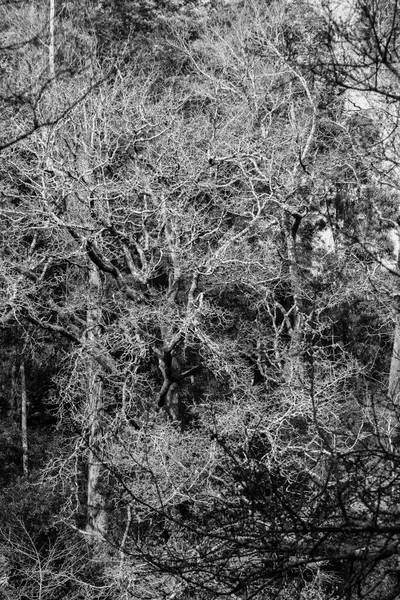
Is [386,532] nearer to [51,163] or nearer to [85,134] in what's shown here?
[51,163]

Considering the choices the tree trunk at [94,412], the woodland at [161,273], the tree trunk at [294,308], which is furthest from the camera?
the tree trunk at [294,308]

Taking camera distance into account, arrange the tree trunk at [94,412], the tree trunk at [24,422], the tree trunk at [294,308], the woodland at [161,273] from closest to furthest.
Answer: the woodland at [161,273], the tree trunk at [94,412], the tree trunk at [294,308], the tree trunk at [24,422]

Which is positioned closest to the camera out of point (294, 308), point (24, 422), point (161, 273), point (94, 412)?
point (94, 412)

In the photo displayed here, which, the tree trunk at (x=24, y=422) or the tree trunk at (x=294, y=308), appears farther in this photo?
the tree trunk at (x=24, y=422)

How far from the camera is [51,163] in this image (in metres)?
12.9

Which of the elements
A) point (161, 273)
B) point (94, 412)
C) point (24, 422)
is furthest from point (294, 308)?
point (24, 422)

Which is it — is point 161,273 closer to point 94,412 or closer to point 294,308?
point 294,308

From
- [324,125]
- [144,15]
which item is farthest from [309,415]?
[144,15]

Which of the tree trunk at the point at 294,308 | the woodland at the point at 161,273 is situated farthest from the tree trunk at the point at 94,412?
the tree trunk at the point at 294,308

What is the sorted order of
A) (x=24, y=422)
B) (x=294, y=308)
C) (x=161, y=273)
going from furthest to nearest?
(x=24, y=422)
(x=294, y=308)
(x=161, y=273)

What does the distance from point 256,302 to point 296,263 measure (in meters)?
1.14

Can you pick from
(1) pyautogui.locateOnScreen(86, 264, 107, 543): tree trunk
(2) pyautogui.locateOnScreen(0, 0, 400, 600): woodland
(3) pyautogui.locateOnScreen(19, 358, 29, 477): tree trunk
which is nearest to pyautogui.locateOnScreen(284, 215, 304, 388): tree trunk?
(2) pyautogui.locateOnScreen(0, 0, 400, 600): woodland

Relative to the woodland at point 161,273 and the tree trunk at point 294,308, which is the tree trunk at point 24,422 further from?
the tree trunk at point 294,308

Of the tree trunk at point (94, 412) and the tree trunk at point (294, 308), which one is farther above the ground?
the tree trunk at point (294, 308)
